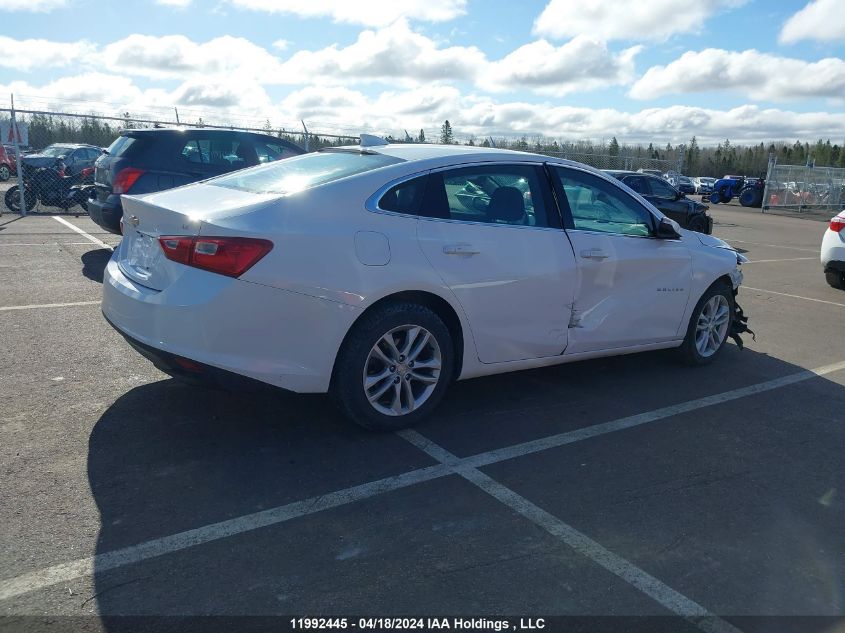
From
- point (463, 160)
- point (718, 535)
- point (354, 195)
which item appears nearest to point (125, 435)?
point (354, 195)

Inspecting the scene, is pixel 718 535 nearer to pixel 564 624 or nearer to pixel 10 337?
pixel 564 624

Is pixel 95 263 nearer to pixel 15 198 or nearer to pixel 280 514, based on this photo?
pixel 280 514

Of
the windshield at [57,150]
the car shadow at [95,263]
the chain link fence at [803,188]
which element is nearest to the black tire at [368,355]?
the car shadow at [95,263]

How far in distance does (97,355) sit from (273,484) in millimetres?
2532

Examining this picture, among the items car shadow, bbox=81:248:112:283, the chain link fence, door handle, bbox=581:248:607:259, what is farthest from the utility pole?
the chain link fence

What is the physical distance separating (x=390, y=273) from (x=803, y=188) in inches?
1423

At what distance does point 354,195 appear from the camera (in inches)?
163

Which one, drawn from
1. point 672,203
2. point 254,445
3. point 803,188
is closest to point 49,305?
point 254,445

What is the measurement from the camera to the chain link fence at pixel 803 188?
110 ft

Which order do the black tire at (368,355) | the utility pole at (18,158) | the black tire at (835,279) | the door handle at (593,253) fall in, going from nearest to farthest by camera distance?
the black tire at (368,355) → the door handle at (593,253) → the black tire at (835,279) → the utility pole at (18,158)

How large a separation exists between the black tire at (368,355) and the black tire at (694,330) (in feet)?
8.31

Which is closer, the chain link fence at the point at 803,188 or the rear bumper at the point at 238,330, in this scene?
the rear bumper at the point at 238,330

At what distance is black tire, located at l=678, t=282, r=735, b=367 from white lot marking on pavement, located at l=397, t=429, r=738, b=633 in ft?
9.06

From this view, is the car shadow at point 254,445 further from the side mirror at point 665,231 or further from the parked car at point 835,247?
the parked car at point 835,247
